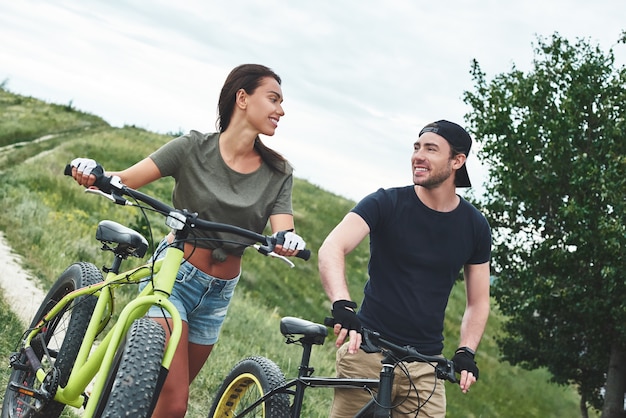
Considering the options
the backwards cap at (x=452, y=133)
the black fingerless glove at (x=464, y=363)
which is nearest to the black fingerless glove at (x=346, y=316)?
the black fingerless glove at (x=464, y=363)

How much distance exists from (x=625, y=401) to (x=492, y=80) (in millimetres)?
9142

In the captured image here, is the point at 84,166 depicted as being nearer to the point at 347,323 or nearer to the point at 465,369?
the point at 347,323

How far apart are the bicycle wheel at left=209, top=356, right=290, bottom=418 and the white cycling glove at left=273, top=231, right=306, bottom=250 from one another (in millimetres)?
885

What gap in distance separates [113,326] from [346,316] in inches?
45.8

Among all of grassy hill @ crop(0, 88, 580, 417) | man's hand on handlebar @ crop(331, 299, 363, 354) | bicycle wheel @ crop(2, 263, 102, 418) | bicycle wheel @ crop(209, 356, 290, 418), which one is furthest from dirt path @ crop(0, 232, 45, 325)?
man's hand on handlebar @ crop(331, 299, 363, 354)

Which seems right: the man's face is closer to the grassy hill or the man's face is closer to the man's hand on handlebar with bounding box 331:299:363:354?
the man's hand on handlebar with bounding box 331:299:363:354

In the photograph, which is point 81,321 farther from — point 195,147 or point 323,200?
point 323,200

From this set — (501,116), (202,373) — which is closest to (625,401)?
(501,116)

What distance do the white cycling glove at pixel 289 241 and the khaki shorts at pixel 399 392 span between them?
2.74 ft

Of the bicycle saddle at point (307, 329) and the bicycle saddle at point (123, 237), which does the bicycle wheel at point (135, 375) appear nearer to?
the bicycle saddle at point (307, 329)

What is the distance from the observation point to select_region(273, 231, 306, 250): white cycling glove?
3.98 meters

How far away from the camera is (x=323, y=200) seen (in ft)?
133

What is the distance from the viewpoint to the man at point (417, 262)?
14.2 ft

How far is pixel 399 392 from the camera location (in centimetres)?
440
